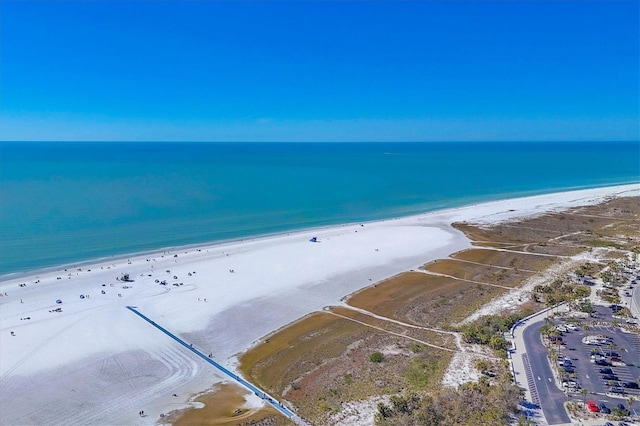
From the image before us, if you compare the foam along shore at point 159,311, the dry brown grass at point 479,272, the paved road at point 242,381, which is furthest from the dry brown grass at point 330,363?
the dry brown grass at point 479,272

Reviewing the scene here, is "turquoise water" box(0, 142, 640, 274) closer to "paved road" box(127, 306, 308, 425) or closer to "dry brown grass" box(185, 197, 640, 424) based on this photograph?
"paved road" box(127, 306, 308, 425)

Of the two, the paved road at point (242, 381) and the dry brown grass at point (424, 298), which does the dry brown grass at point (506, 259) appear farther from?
the paved road at point (242, 381)

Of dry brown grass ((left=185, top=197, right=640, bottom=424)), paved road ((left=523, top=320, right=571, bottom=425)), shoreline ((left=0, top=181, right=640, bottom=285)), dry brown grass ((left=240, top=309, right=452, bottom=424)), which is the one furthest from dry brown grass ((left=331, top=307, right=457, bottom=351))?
shoreline ((left=0, top=181, right=640, bottom=285))

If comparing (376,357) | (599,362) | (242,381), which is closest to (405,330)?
(376,357)

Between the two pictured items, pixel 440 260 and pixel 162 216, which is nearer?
pixel 440 260

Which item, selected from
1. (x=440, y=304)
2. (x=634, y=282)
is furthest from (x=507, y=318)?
(x=634, y=282)

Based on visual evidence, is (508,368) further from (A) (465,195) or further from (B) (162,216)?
(A) (465,195)
